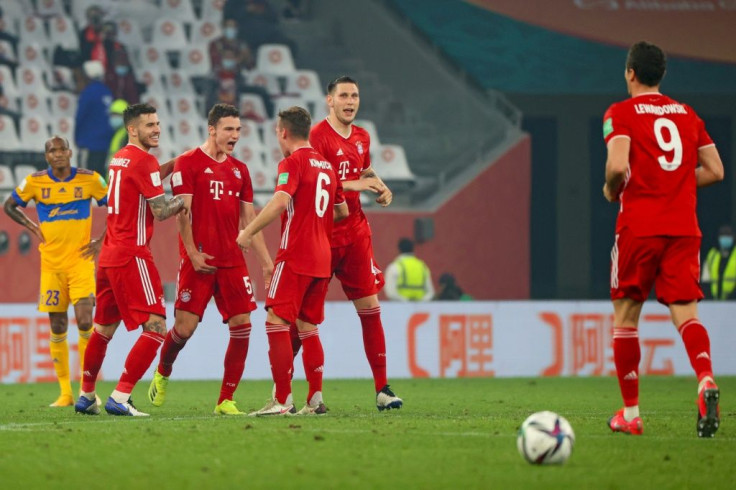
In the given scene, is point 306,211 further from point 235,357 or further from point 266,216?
point 235,357

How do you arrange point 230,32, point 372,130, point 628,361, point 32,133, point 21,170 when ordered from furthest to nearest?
1. point 230,32
2. point 372,130
3. point 32,133
4. point 21,170
5. point 628,361

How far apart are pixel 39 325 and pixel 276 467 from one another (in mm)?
9492

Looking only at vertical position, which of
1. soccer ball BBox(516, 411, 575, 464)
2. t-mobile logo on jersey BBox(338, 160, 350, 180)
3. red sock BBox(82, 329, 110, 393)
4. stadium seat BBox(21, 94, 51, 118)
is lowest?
soccer ball BBox(516, 411, 575, 464)

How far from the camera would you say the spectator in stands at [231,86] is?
2195 centimetres

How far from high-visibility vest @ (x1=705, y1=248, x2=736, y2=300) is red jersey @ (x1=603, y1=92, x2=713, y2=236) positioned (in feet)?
43.4

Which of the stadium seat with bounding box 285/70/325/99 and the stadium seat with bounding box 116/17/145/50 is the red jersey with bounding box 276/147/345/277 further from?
the stadium seat with bounding box 116/17/145/50

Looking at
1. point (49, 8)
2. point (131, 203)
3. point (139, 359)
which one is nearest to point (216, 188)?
point (131, 203)

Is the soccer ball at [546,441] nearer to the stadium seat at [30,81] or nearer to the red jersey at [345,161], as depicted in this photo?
the red jersey at [345,161]

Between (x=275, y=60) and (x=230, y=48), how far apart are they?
852mm

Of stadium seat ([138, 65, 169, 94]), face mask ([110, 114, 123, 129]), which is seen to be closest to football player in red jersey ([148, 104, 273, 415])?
face mask ([110, 114, 123, 129])

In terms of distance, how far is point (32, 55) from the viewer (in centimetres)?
2206

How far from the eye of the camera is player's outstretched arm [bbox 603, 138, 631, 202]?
7.33 metres

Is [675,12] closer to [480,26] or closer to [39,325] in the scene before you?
[480,26]

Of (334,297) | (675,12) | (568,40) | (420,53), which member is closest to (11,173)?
(334,297)
